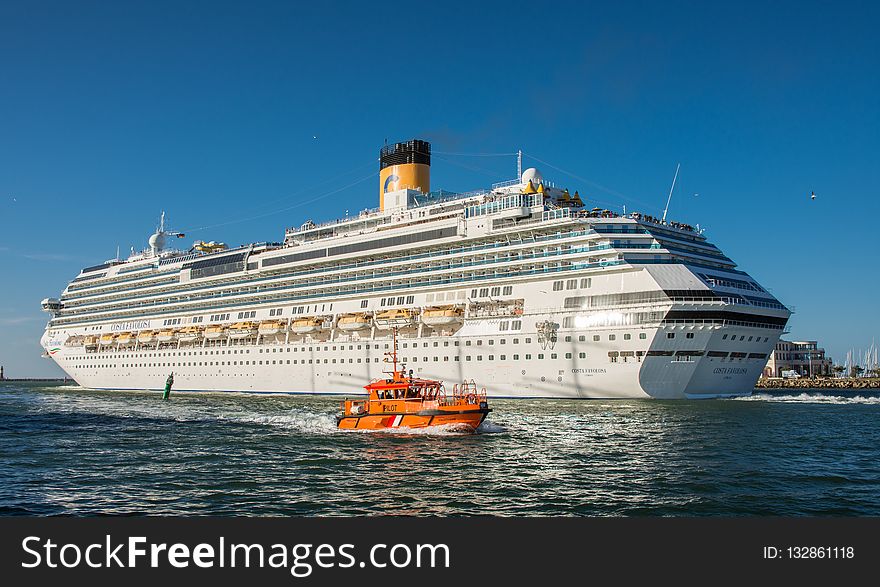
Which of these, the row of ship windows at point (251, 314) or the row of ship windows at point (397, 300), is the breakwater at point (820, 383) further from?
the row of ship windows at point (251, 314)

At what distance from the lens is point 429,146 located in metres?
81.1

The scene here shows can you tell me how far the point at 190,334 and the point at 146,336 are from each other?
968 cm

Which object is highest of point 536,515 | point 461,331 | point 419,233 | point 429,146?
point 429,146

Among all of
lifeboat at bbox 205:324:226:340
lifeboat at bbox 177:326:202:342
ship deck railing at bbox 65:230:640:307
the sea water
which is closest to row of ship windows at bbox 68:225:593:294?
ship deck railing at bbox 65:230:640:307

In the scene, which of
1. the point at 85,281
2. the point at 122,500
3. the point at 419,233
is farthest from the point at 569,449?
the point at 85,281

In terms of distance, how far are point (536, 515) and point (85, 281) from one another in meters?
107

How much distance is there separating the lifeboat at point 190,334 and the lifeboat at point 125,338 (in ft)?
37.0

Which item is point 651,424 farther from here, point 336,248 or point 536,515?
point 336,248

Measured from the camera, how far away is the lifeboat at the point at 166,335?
296ft

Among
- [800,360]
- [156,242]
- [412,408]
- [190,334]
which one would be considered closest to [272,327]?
[190,334]

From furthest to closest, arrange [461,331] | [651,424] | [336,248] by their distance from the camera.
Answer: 1. [336,248]
2. [461,331]
3. [651,424]

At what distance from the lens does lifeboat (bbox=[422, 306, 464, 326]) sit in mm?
60750

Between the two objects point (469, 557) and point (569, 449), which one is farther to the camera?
point (569, 449)

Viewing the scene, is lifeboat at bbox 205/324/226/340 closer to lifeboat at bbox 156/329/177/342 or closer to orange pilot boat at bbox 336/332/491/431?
lifeboat at bbox 156/329/177/342
